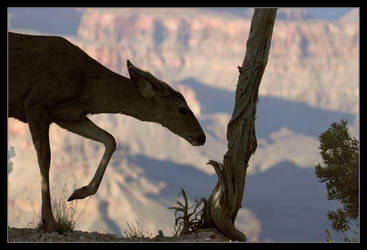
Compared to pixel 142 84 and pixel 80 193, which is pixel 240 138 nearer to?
pixel 142 84

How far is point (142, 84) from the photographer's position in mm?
11812

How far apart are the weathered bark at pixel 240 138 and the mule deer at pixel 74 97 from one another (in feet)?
2.39

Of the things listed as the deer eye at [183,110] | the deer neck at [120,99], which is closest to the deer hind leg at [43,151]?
the deer neck at [120,99]

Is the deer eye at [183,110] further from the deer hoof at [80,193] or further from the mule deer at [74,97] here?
the deer hoof at [80,193]

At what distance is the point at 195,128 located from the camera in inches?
471

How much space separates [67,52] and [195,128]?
110 inches

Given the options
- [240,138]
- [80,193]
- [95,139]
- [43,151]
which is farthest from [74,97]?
[240,138]

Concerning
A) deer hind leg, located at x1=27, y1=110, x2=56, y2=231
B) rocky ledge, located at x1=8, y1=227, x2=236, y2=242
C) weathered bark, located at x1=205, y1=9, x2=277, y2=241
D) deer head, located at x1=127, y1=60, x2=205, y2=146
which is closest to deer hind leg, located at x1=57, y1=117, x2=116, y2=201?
deer hind leg, located at x1=27, y1=110, x2=56, y2=231

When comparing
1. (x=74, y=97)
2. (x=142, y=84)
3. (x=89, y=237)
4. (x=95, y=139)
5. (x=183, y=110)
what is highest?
(x=142, y=84)

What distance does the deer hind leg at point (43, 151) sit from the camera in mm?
11312

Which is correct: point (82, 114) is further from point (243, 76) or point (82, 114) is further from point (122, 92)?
point (243, 76)

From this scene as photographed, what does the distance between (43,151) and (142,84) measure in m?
2.18

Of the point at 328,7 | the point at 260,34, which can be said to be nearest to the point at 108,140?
the point at 260,34
